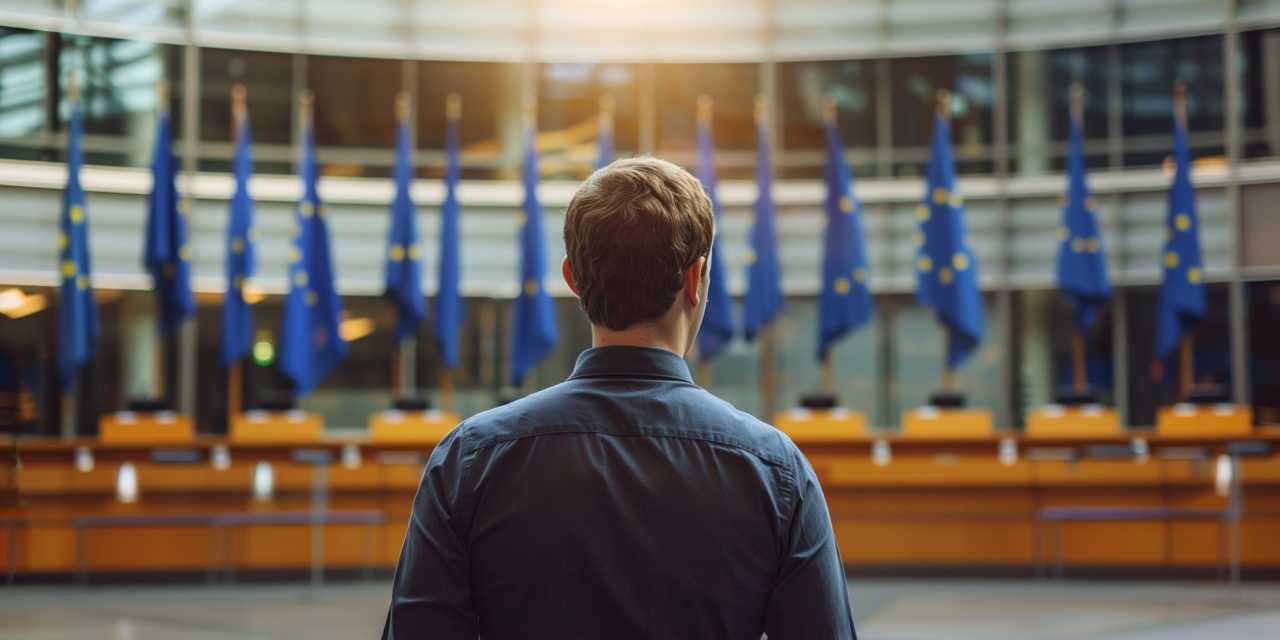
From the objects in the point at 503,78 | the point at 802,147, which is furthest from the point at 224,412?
the point at 802,147

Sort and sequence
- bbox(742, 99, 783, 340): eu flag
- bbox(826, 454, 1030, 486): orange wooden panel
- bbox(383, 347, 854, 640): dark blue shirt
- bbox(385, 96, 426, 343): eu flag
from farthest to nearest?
bbox(742, 99, 783, 340): eu flag < bbox(385, 96, 426, 343): eu flag < bbox(826, 454, 1030, 486): orange wooden panel < bbox(383, 347, 854, 640): dark blue shirt

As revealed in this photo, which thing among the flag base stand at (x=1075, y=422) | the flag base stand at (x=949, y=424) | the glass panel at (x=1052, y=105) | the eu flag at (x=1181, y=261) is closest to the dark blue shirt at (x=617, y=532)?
the flag base stand at (x=949, y=424)

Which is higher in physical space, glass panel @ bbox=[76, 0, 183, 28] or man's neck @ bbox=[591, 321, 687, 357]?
glass panel @ bbox=[76, 0, 183, 28]

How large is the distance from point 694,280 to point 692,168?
10952 mm

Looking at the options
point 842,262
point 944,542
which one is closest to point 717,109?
point 842,262

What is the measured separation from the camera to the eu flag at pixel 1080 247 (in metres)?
9.45

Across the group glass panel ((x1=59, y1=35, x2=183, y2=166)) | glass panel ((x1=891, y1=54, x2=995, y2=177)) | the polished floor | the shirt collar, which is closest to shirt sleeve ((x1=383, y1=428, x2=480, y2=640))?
the shirt collar

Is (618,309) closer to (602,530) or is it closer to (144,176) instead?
(602,530)

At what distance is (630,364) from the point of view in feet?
3.38

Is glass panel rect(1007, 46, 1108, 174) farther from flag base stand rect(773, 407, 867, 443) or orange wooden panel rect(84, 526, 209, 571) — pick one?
orange wooden panel rect(84, 526, 209, 571)

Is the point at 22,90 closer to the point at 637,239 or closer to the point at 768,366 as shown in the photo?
the point at 768,366

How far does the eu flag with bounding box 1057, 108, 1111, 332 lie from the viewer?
31.0ft

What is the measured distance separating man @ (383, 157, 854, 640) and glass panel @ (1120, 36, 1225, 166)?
11924 millimetres

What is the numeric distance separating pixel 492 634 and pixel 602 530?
17 cm
